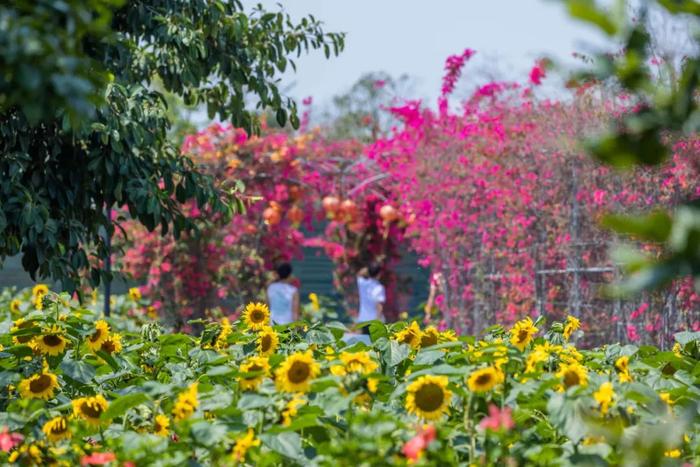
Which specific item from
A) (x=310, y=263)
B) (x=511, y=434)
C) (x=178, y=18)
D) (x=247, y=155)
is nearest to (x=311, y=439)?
(x=511, y=434)

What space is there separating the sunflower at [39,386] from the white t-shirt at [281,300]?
237 inches

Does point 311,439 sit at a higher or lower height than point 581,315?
higher

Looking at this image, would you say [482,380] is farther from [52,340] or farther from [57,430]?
[52,340]

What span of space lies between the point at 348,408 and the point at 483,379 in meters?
0.36

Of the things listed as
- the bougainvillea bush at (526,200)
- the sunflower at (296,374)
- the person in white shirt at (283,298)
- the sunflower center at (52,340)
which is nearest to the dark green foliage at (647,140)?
the sunflower at (296,374)

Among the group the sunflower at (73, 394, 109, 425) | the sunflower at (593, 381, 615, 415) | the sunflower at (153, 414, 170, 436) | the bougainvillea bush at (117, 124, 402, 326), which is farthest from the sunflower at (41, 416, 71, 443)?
the bougainvillea bush at (117, 124, 402, 326)

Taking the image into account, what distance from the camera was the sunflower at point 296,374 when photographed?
2879 mm

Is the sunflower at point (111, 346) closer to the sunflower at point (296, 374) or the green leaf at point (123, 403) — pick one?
the green leaf at point (123, 403)

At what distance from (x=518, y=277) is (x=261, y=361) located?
593cm

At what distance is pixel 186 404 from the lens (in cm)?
283

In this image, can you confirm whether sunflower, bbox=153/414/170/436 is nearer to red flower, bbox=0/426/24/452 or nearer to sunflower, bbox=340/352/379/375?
red flower, bbox=0/426/24/452

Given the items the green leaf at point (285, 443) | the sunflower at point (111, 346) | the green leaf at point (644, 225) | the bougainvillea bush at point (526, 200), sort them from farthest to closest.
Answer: the bougainvillea bush at point (526, 200) → the sunflower at point (111, 346) → the green leaf at point (285, 443) → the green leaf at point (644, 225)

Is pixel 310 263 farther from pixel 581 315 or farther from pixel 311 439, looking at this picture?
pixel 311 439

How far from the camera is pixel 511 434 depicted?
2.83 m
